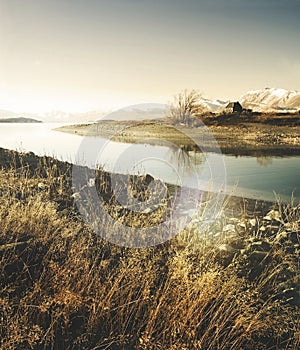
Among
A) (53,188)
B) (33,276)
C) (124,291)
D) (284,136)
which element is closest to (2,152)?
(53,188)

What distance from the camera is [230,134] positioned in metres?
32.8

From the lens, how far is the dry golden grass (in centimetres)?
353

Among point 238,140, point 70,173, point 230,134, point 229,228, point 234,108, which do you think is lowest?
point 229,228

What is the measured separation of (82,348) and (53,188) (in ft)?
16.9

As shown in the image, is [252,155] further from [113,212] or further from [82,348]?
[82,348]

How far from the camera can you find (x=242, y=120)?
43.9m

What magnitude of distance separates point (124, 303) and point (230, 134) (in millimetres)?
30092

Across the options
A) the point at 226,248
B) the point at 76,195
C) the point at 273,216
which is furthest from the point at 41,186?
the point at 273,216

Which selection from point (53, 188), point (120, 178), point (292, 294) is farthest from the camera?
point (120, 178)

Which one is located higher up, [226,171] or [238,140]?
[238,140]


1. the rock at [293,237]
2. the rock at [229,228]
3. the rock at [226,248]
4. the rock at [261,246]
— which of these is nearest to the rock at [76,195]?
the rock at [229,228]

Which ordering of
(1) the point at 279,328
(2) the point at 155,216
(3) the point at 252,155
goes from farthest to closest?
(3) the point at 252,155
(2) the point at 155,216
(1) the point at 279,328

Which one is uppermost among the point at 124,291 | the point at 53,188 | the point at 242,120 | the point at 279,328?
the point at 242,120

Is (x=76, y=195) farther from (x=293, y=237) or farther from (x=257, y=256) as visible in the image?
(x=293, y=237)
